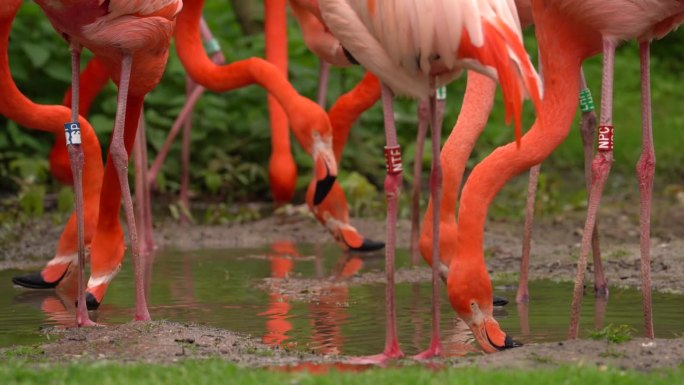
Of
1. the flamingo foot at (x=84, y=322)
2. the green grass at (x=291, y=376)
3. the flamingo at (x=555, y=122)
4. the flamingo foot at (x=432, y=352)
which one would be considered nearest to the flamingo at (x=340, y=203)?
the flamingo foot at (x=84, y=322)

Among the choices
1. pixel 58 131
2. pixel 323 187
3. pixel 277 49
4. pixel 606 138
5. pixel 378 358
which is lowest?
pixel 378 358

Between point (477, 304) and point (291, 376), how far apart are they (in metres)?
1.11

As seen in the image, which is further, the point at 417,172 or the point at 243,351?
the point at 417,172

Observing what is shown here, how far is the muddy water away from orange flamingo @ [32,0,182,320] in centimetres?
44

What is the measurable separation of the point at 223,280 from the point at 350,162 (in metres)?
4.16

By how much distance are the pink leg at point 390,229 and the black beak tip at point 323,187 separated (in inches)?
105

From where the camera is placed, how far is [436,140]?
506cm

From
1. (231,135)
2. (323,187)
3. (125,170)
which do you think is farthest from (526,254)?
(231,135)

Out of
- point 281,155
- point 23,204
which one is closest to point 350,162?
point 281,155

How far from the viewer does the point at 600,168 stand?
520 cm

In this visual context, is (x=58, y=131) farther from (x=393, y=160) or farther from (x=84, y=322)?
(x=393, y=160)

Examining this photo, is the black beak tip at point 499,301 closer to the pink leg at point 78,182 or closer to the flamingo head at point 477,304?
the flamingo head at point 477,304

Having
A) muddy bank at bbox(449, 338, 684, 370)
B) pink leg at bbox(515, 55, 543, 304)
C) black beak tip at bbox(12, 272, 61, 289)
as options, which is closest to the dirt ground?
muddy bank at bbox(449, 338, 684, 370)

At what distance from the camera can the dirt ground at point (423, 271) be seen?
15.5 feet
